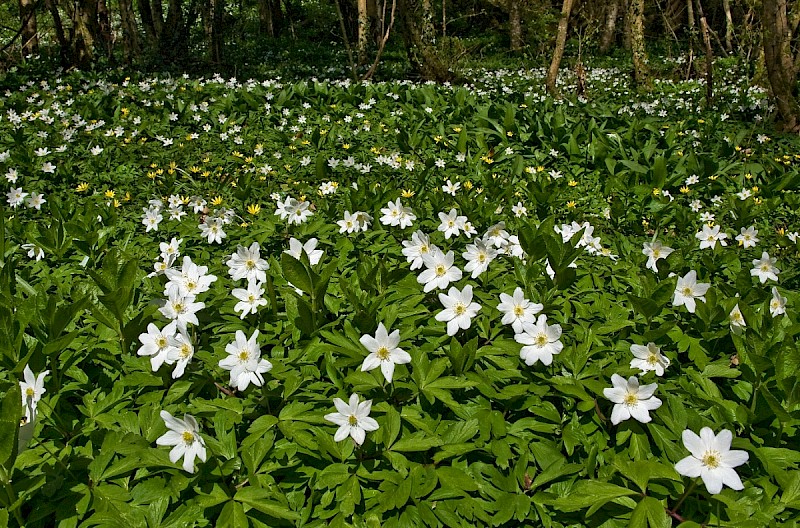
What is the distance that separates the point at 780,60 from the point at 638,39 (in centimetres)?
364

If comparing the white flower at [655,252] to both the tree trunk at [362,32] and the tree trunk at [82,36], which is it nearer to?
the tree trunk at [82,36]

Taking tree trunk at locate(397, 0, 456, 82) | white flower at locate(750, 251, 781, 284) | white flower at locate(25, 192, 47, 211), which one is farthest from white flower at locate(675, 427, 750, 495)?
tree trunk at locate(397, 0, 456, 82)

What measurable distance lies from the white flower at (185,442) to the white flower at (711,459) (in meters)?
1.23

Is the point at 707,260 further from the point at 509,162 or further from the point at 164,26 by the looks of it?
the point at 164,26

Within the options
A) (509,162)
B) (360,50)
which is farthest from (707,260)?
(360,50)

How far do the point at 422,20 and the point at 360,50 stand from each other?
2367mm

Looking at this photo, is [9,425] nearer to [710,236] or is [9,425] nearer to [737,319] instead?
[737,319]

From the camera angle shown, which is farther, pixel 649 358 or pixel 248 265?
pixel 248 265

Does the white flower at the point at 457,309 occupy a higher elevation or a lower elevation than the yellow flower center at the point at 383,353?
higher

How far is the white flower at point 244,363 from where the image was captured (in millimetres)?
1688

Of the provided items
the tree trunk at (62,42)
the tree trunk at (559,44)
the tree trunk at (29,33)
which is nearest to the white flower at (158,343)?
the tree trunk at (559,44)

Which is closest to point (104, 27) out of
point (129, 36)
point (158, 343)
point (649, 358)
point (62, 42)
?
point (129, 36)

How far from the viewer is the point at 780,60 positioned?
5.58m

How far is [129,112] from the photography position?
6336mm
